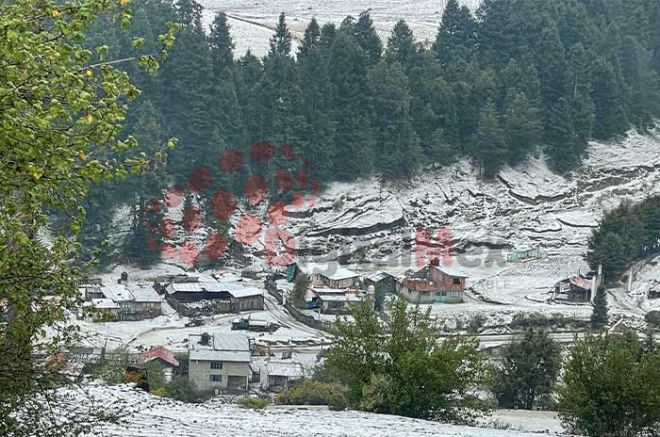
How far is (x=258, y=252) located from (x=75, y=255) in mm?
39659

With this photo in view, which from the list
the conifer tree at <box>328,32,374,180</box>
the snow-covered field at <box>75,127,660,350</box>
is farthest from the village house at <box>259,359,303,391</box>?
the conifer tree at <box>328,32,374,180</box>

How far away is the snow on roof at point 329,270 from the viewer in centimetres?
4262

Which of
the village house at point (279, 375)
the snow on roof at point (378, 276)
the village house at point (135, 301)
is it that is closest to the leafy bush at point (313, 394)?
the village house at point (279, 375)

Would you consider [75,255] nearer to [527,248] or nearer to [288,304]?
[288,304]

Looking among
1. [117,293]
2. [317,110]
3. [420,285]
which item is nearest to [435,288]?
[420,285]

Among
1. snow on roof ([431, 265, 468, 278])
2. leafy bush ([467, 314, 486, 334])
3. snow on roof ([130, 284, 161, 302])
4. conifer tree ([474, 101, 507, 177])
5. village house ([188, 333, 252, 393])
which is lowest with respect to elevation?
village house ([188, 333, 252, 393])

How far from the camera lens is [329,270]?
44.0 metres

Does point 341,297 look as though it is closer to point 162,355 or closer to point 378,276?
point 378,276

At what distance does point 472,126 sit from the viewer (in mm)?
56562

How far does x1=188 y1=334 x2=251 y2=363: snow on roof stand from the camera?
29.6 metres

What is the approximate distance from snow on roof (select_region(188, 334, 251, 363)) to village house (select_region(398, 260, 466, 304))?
417 inches

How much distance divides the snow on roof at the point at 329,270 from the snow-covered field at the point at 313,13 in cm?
4019

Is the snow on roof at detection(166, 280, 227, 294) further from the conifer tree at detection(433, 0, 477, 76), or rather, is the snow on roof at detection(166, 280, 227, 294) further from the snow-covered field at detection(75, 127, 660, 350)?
the conifer tree at detection(433, 0, 477, 76)

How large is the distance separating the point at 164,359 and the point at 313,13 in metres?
68.8
